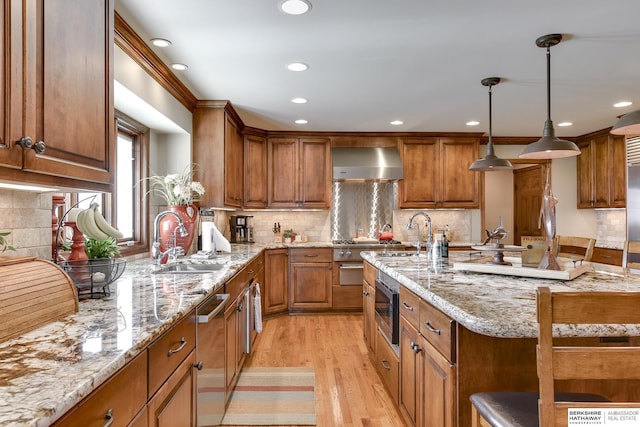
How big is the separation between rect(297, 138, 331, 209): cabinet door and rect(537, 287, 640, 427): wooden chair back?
14.5 feet

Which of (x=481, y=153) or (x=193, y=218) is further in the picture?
(x=481, y=153)

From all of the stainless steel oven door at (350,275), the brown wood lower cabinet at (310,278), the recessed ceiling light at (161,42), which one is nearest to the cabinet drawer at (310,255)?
the brown wood lower cabinet at (310,278)

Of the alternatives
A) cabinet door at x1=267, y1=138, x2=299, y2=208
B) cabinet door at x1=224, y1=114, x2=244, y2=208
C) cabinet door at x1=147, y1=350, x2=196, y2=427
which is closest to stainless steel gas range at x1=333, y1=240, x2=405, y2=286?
cabinet door at x1=267, y1=138, x2=299, y2=208

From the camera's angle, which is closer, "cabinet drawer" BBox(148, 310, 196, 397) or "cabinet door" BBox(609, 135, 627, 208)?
"cabinet drawer" BBox(148, 310, 196, 397)

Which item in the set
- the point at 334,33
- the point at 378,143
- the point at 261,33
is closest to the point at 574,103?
the point at 378,143

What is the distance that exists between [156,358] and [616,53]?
3412 mm

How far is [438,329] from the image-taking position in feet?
5.37

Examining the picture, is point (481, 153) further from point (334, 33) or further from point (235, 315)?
point (235, 315)

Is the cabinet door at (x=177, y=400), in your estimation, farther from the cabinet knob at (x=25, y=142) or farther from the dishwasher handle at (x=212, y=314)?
the cabinet knob at (x=25, y=142)

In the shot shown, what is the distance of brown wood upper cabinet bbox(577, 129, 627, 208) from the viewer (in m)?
5.00

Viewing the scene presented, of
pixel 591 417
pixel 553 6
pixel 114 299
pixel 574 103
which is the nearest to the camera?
pixel 591 417

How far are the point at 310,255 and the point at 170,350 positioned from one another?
3.66 metres

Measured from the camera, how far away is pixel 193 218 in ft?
11.1

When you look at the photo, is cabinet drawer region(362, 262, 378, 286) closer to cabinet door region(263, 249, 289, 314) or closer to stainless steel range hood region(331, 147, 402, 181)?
cabinet door region(263, 249, 289, 314)
